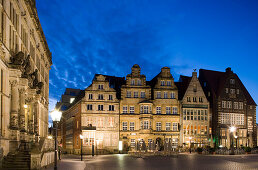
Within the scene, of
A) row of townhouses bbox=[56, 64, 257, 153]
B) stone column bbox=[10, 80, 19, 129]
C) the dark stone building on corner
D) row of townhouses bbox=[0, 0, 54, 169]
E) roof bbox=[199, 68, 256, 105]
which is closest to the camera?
row of townhouses bbox=[0, 0, 54, 169]

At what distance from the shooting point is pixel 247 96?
7575 centimetres

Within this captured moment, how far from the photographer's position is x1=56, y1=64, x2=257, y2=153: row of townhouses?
60625 millimetres

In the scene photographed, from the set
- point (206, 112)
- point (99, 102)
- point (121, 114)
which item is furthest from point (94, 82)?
point (206, 112)

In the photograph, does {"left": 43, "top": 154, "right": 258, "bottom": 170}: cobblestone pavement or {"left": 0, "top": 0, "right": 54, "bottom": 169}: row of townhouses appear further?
{"left": 43, "top": 154, "right": 258, "bottom": 170}: cobblestone pavement

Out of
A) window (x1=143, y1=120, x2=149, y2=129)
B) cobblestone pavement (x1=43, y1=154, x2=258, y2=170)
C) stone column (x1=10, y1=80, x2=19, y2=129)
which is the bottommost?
cobblestone pavement (x1=43, y1=154, x2=258, y2=170)

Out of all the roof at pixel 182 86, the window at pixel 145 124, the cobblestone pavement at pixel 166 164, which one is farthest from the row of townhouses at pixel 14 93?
the roof at pixel 182 86

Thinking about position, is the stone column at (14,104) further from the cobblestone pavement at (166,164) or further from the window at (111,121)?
the window at (111,121)

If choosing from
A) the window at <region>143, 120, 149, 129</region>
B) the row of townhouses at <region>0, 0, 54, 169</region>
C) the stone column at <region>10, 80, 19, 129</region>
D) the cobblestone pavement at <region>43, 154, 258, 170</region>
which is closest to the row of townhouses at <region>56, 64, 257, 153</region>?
the window at <region>143, 120, 149, 129</region>

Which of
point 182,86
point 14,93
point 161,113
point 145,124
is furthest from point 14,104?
point 182,86

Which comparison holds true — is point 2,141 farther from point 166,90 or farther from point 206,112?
point 206,112

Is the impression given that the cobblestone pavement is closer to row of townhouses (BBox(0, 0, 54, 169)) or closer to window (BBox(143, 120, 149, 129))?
row of townhouses (BBox(0, 0, 54, 169))

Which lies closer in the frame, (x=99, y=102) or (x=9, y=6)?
(x=9, y=6)

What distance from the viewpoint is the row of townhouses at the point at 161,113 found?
60.6m

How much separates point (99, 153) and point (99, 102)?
9268 mm
